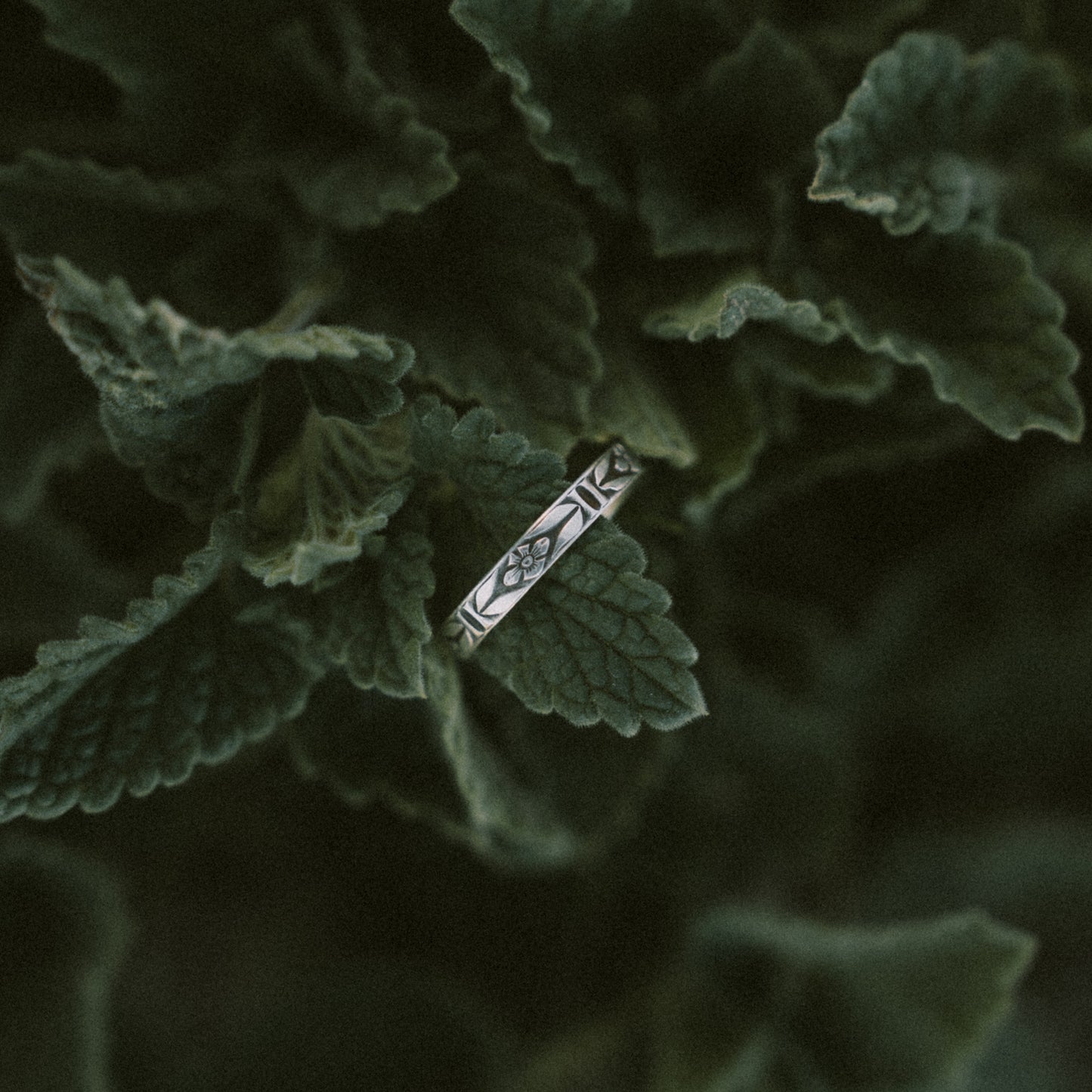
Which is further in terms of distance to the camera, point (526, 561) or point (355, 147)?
point (355, 147)

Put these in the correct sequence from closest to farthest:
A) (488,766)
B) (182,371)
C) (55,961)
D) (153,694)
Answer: (182,371) → (153,694) → (488,766) → (55,961)

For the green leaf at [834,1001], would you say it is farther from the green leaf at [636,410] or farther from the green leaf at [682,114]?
the green leaf at [682,114]

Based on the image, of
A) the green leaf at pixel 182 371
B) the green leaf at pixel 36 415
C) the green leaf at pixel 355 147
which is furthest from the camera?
the green leaf at pixel 36 415

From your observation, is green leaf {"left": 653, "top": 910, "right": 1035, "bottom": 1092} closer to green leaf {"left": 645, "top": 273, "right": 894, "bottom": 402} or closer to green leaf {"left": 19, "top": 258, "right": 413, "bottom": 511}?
green leaf {"left": 645, "top": 273, "right": 894, "bottom": 402}

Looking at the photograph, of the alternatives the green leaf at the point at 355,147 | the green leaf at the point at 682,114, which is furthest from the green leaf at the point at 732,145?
the green leaf at the point at 355,147

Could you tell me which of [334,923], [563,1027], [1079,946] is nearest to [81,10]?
[334,923]

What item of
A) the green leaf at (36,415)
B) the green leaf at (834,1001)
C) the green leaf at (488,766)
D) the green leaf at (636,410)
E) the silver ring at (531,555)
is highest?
the green leaf at (36,415)

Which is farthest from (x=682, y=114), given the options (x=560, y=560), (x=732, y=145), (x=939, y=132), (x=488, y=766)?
(x=488, y=766)

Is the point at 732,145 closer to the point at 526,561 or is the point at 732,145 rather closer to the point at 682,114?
the point at 682,114

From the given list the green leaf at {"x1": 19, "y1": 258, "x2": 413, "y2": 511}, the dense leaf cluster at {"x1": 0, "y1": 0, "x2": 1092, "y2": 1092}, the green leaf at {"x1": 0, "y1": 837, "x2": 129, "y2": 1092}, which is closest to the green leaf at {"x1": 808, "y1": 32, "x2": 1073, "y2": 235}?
the dense leaf cluster at {"x1": 0, "y1": 0, "x2": 1092, "y2": 1092}
